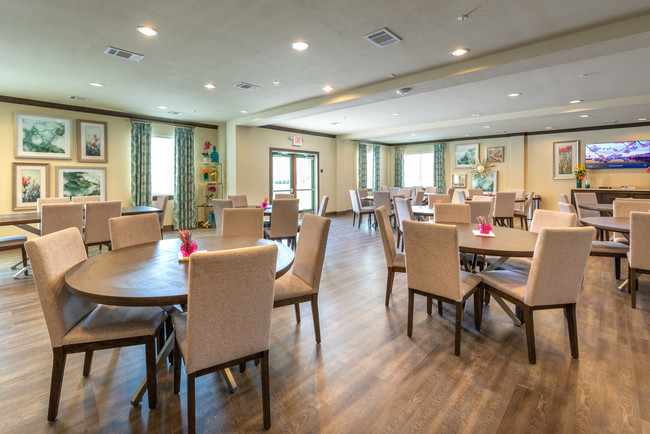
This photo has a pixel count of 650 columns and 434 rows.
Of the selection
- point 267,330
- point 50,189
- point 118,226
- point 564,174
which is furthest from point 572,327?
point 564,174

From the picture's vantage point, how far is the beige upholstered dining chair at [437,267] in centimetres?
230

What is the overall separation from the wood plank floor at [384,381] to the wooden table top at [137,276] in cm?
72

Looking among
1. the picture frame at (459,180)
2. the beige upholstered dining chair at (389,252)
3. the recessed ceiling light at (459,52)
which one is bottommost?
the beige upholstered dining chair at (389,252)

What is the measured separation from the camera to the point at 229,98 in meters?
6.12

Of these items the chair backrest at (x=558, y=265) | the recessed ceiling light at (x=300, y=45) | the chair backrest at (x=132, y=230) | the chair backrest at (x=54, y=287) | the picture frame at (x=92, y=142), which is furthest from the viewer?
the picture frame at (x=92, y=142)

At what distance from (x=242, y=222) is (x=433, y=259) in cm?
197

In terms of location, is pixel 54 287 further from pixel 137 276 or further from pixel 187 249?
pixel 187 249

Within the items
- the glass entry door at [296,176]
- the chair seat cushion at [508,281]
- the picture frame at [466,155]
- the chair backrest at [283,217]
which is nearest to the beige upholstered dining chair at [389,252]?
the chair seat cushion at [508,281]

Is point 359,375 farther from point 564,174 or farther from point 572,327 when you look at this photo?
point 564,174

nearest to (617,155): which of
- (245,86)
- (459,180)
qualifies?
(459,180)

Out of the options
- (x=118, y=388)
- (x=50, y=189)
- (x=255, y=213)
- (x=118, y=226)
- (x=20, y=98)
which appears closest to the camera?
(x=118, y=388)

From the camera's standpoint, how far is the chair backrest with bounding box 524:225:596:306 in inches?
83.5

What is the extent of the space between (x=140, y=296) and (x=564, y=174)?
37.9 ft

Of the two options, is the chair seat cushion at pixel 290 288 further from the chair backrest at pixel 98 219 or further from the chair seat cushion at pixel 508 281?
the chair backrest at pixel 98 219
